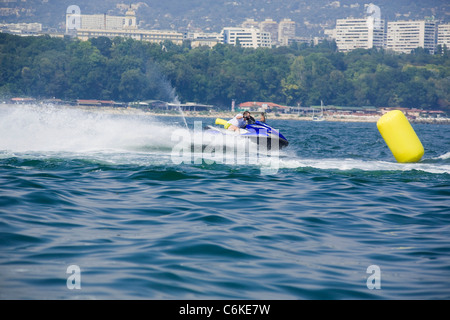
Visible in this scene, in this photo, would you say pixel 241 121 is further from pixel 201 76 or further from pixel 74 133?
pixel 201 76

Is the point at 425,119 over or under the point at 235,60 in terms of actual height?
under

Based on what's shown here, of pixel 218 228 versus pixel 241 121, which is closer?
pixel 218 228

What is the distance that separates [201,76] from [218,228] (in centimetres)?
12943

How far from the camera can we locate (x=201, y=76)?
136 meters

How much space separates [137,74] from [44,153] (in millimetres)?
111561

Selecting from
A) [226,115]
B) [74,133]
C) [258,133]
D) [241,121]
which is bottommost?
[226,115]

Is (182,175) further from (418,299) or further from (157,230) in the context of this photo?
(418,299)

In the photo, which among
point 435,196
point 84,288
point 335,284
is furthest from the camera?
point 435,196

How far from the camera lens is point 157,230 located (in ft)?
26.4

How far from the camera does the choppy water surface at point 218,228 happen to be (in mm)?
6168

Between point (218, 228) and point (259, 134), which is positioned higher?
point (259, 134)

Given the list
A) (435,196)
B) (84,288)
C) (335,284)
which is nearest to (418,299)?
(335,284)

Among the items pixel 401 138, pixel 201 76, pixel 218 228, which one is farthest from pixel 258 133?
pixel 201 76

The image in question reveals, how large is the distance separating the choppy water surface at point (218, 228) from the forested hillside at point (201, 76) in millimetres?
107614
